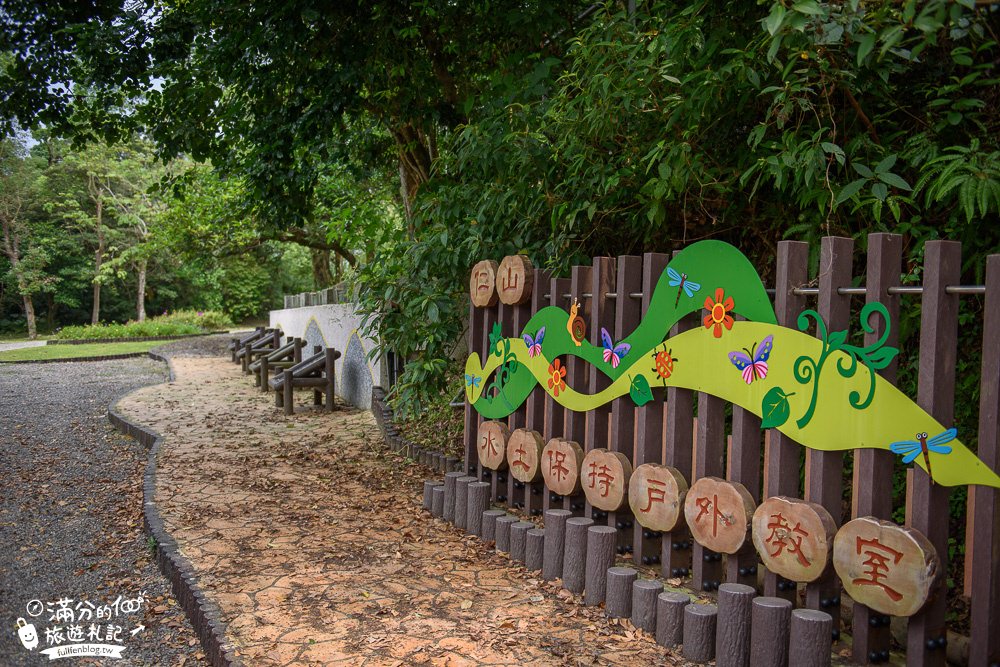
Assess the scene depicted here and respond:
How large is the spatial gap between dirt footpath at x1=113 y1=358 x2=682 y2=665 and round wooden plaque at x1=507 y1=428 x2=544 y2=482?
1.67 feet

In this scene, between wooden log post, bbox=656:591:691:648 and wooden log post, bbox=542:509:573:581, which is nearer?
wooden log post, bbox=656:591:691:648

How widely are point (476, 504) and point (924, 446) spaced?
287cm

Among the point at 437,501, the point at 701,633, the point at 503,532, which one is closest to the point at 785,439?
the point at 701,633

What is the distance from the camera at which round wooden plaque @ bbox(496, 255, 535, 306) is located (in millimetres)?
4598

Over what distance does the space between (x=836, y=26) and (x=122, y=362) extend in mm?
19954

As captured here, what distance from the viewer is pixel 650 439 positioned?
376 centimetres

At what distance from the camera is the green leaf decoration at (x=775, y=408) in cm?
301

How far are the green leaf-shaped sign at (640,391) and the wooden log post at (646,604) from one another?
2.84ft

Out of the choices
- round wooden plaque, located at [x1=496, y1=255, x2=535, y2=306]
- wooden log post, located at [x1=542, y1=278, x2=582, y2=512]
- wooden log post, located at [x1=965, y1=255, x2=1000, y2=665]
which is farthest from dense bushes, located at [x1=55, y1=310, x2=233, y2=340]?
wooden log post, located at [x1=965, y1=255, x2=1000, y2=665]

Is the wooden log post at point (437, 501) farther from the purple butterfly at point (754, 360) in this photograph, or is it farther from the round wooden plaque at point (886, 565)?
the round wooden plaque at point (886, 565)

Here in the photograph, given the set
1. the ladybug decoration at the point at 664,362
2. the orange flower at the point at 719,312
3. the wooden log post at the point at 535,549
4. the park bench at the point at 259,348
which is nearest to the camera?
the orange flower at the point at 719,312

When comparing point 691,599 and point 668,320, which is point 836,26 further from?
point 691,599

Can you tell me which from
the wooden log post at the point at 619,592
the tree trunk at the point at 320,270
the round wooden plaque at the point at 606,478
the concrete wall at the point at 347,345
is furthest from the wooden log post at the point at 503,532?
the tree trunk at the point at 320,270

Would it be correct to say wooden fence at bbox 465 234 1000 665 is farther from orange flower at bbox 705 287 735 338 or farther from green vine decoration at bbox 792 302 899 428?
orange flower at bbox 705 287 735 338
